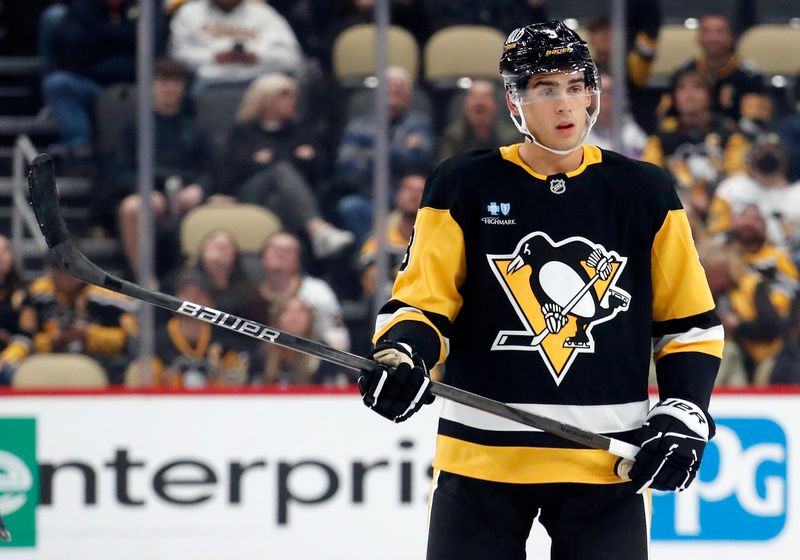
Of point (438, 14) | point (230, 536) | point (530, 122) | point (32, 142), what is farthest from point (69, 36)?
point (530, 122)

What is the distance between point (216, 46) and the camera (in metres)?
4.36

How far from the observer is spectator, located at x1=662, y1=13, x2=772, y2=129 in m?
4.35

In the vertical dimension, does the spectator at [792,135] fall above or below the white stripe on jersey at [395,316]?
above

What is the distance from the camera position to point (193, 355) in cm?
412

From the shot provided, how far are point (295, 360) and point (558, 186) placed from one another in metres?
2.08

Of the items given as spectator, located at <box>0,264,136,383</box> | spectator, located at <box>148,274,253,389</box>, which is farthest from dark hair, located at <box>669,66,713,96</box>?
spectator, located at <box>0,264,136,383</box>

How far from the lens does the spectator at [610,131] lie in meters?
4.20

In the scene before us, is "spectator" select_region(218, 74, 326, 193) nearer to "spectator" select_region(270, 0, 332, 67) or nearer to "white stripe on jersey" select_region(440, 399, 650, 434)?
"spectator" select_region(270, 0, 332, 67)

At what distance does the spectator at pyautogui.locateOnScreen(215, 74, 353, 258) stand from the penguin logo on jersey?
208 centimetres

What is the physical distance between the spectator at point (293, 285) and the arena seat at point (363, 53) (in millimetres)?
521

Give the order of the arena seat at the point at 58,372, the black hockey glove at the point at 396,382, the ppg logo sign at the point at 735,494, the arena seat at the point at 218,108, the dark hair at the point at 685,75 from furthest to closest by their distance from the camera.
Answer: the dark hair at the point at 685,75, the arena seat at the point at 218,108, the arena seat at the point at 58,372, the ppg logo sign at the point at 735,494, the black hockey glove at the point at 396,382

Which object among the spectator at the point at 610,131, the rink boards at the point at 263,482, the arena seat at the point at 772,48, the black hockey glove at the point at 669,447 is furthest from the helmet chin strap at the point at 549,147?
the arena seat at the point at 772,48

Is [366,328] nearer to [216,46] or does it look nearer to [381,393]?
[216,46]

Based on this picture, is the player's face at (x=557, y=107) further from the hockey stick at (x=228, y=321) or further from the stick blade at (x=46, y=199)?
the stick blade at (x=46, y=199)
